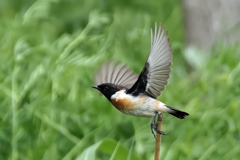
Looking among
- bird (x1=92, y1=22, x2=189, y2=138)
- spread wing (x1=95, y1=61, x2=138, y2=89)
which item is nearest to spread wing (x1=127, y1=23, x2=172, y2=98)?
bird (x1=92, y1=22, x2=189, y2=138)

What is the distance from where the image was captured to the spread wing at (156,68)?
5.32ft

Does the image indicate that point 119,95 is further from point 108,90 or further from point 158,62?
point 158,62

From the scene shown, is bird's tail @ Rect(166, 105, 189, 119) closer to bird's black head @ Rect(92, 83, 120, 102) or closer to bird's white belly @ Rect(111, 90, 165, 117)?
bird's white belly @ Rect(111, 90, 165, 117)

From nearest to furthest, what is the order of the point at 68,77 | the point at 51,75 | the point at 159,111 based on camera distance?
the point at 159,111, the point at 51,75, the point at 68,77

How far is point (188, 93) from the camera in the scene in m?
3.49

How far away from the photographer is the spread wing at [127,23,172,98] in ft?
5.32

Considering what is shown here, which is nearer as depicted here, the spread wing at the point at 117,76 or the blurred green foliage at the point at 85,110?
the spread wing at the point at 117,76

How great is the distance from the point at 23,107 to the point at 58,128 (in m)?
0.22

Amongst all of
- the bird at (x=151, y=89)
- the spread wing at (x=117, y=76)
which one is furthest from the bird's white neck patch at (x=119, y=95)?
the spread wing at (x=117, y=76)

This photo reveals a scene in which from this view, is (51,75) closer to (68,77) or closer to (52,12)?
(68,77)

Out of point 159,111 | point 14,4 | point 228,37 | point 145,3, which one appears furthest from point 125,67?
point 14,4

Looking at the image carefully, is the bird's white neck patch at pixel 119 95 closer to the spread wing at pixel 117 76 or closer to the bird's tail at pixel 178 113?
the bird's tail at pixel 178 113

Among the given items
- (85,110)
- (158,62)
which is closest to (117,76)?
(158,62)

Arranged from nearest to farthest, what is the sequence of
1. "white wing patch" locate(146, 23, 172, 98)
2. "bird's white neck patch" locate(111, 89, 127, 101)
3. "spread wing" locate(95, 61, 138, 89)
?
"white wing patch" locate(146, 23, 172, 98) < "bird's white neck patch" locate(111, 89, 127, 101) < "spread wing" locate(95, 61, 138, 89)
